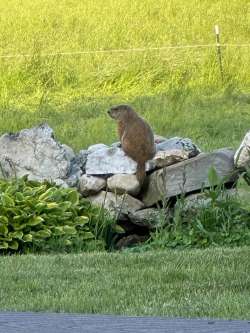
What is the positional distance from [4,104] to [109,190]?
933 centimetres

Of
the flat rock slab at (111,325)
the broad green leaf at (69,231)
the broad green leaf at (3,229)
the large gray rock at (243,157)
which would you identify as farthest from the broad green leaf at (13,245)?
the flat rock slab at (111,325)

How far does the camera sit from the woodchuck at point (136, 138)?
11.0 m

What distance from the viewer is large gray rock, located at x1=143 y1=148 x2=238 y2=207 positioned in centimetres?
1068

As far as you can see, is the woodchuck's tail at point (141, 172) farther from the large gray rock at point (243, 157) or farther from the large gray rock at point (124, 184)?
the large gray rock at point (243, 157)

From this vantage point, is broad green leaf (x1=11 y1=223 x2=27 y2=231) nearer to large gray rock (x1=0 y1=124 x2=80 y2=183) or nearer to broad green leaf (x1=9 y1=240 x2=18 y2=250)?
broad green leaf (x1=9 y1=240 x2=18 y2=250)

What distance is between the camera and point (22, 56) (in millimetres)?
23703

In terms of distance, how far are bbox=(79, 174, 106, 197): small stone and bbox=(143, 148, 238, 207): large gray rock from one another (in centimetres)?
50

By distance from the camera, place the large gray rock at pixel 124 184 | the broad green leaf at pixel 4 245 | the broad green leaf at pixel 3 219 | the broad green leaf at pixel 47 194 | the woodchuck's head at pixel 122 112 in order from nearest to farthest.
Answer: the broad green leaf at pixel 4 245, the broad green leaf at pixel 3 219, the broad green leaf at pixel 47 194, the large gray rock at pixel 124 184, the woodchuck's head at pixel 122 112

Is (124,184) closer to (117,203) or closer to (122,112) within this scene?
(117,203)

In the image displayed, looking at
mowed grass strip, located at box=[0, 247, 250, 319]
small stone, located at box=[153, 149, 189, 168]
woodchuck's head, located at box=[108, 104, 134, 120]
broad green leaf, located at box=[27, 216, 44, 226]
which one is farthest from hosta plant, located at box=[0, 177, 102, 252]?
woodchuck's head, located at box=[108, 104, 134, 120]

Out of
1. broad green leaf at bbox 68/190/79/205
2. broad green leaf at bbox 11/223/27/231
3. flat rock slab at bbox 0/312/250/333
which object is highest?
flat rock slab at bbox 0/312/250/333

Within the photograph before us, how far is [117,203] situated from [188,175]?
791mm

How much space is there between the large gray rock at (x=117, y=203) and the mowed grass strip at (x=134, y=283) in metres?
1.77

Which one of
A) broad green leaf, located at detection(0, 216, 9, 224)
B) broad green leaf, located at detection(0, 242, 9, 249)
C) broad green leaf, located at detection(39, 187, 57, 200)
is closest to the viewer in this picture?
broad green leaf, located at detection(0, 242, 9, 249)
